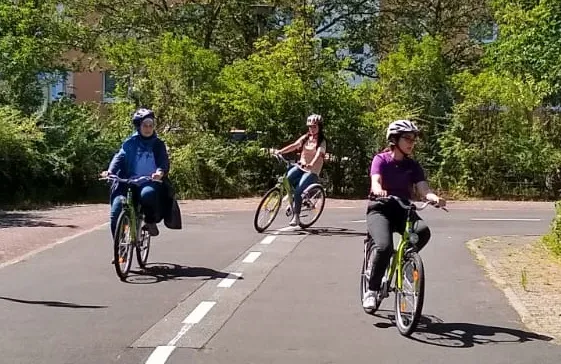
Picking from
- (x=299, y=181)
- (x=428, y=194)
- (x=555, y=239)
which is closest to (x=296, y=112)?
(x=299, y=181)

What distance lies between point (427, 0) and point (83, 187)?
17.4 metres

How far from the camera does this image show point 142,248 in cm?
1010

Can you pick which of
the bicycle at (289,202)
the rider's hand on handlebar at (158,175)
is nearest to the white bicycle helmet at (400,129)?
the rider's hand on handlebar at (158,175)

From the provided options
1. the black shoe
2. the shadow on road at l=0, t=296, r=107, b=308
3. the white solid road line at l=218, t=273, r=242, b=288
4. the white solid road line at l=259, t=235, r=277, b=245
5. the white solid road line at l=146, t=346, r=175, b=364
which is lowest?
the white solid road line at l=146, t=346, r=175, b=364

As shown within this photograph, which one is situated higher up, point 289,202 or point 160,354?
point 289,202

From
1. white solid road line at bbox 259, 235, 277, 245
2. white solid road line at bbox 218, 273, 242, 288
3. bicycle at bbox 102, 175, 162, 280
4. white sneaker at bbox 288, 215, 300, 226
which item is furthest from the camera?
white sneaker at bbox 288, 215, 300, 226

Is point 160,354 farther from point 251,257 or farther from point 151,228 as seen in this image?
point 251,257

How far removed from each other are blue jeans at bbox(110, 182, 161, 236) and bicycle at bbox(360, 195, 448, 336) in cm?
307

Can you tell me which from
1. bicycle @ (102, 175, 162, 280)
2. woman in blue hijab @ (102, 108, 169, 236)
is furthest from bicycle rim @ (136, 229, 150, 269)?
woman in blue hijab @ (102, 108, 169, 236)

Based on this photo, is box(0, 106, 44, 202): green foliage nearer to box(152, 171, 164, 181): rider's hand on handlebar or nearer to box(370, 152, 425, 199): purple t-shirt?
box(152, 171, 164, 181): rider's hand on handlebar

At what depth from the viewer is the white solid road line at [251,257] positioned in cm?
1094

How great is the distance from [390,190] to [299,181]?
20.8 ft

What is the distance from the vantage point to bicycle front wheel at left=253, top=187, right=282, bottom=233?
13.7 m

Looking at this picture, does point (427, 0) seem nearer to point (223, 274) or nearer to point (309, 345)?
point (223, 274)
